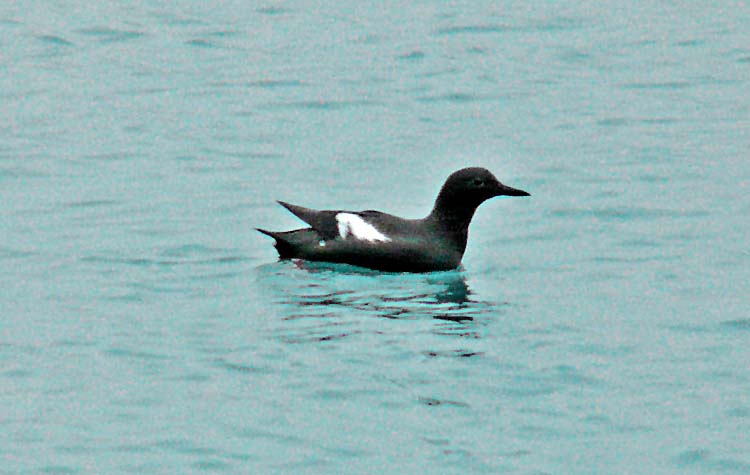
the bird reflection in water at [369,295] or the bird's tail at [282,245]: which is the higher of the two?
the bird's tail at [282,245]

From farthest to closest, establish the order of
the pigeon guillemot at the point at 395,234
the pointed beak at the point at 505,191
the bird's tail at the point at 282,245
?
1. the pointed beak at the point at 505,191
2. the bird's tail at the point at 282,245
3. the pigeon guillemot at the point at 395,234

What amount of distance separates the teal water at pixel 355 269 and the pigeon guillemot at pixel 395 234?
7.5 inches

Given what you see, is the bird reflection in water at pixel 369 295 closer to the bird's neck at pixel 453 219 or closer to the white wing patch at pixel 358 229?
the white wing patch at pixel 358 229

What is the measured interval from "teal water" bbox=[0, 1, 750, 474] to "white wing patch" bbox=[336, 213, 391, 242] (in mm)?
298

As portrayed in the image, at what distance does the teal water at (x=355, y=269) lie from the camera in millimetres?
9625

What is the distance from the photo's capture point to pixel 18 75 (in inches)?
768

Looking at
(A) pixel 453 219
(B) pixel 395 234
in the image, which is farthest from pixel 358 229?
(A) pixel 453 219

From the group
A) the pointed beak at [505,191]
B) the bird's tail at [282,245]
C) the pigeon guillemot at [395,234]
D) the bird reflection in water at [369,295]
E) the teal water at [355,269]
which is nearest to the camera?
the teal water at [355,269]

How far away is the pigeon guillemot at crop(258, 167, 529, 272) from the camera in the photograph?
13.7 meters

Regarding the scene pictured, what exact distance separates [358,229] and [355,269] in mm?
339

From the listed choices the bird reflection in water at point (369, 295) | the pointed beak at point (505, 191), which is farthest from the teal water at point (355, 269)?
the pointed beak at point (505, 191)

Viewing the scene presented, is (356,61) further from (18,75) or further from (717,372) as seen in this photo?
(717,372)

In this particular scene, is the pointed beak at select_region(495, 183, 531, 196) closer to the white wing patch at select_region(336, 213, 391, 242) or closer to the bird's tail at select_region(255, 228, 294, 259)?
the white wing patch at select_region(336, 213, 391, 242)

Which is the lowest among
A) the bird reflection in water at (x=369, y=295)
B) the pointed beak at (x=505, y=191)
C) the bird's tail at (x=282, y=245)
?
the bird reflection in water at (x=369, y=295)
